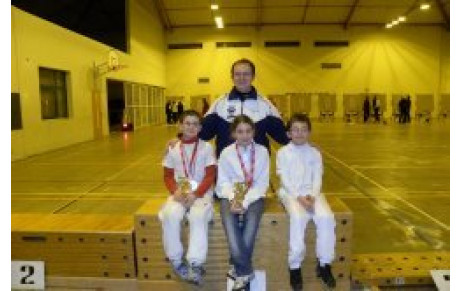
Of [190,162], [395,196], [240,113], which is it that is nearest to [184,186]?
[190,162]

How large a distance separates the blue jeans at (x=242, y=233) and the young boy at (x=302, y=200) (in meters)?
0.26

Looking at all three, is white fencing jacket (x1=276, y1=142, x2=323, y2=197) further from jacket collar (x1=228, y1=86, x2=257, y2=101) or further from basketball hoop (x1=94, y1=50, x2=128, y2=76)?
basketball hoop (x1=94, y1=50, x2=128, y2=76)

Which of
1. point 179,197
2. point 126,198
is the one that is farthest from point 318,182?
point 126,198

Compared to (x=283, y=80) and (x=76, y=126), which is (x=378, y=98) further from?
(x=76, y=126)

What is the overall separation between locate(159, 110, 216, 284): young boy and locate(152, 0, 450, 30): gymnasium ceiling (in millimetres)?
22078

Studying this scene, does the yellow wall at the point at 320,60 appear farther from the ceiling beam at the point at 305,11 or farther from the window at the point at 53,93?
the window at the point at 53,93

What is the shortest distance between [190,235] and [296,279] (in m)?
0.83

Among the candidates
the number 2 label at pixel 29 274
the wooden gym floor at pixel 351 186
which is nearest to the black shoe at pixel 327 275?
the wooden gym floor at pixel 351 186

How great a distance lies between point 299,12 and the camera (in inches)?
1024

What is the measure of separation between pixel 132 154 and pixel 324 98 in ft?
61.4

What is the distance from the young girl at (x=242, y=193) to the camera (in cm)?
313

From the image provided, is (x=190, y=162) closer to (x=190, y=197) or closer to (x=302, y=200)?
(x=190, y=197)

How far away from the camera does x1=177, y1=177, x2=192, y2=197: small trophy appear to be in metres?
3.39

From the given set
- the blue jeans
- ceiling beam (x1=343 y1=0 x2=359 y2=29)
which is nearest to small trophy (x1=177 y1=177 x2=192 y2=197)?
the blue jeans
